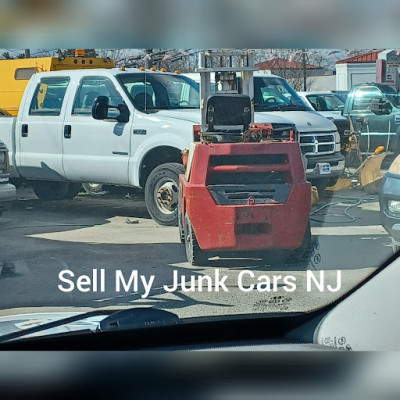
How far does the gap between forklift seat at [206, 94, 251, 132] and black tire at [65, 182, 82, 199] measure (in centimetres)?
71

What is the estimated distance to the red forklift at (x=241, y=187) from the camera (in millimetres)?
3408

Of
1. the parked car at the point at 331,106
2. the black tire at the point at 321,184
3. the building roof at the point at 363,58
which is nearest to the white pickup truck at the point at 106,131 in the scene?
the parked car at the point at 331,106

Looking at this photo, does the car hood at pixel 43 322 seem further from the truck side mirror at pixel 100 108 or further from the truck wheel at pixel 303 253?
the truck side mirror at pixel 100 108

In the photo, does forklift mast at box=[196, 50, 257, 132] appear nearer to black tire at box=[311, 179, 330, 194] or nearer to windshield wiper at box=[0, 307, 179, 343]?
black tire at box=[311, 179, 330, 194]

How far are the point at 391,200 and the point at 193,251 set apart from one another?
86 cm

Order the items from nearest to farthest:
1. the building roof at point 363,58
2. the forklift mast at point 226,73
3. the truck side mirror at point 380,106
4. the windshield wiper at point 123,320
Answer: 1. the windshield wiper at point 123,320
2. the building roof at point 363,58
3. the forklift mast at point 226,73
4. the truck side mirror at point 380,106

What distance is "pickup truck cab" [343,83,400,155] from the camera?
134 inches

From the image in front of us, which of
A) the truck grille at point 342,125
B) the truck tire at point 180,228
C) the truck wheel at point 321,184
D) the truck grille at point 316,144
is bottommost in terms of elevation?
the truck tire at point 180,228

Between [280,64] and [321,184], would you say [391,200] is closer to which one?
[321,184]

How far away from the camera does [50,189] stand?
348cm


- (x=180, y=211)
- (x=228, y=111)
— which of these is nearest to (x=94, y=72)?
(x=228, y=111)

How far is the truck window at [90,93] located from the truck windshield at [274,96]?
0.63 meters
